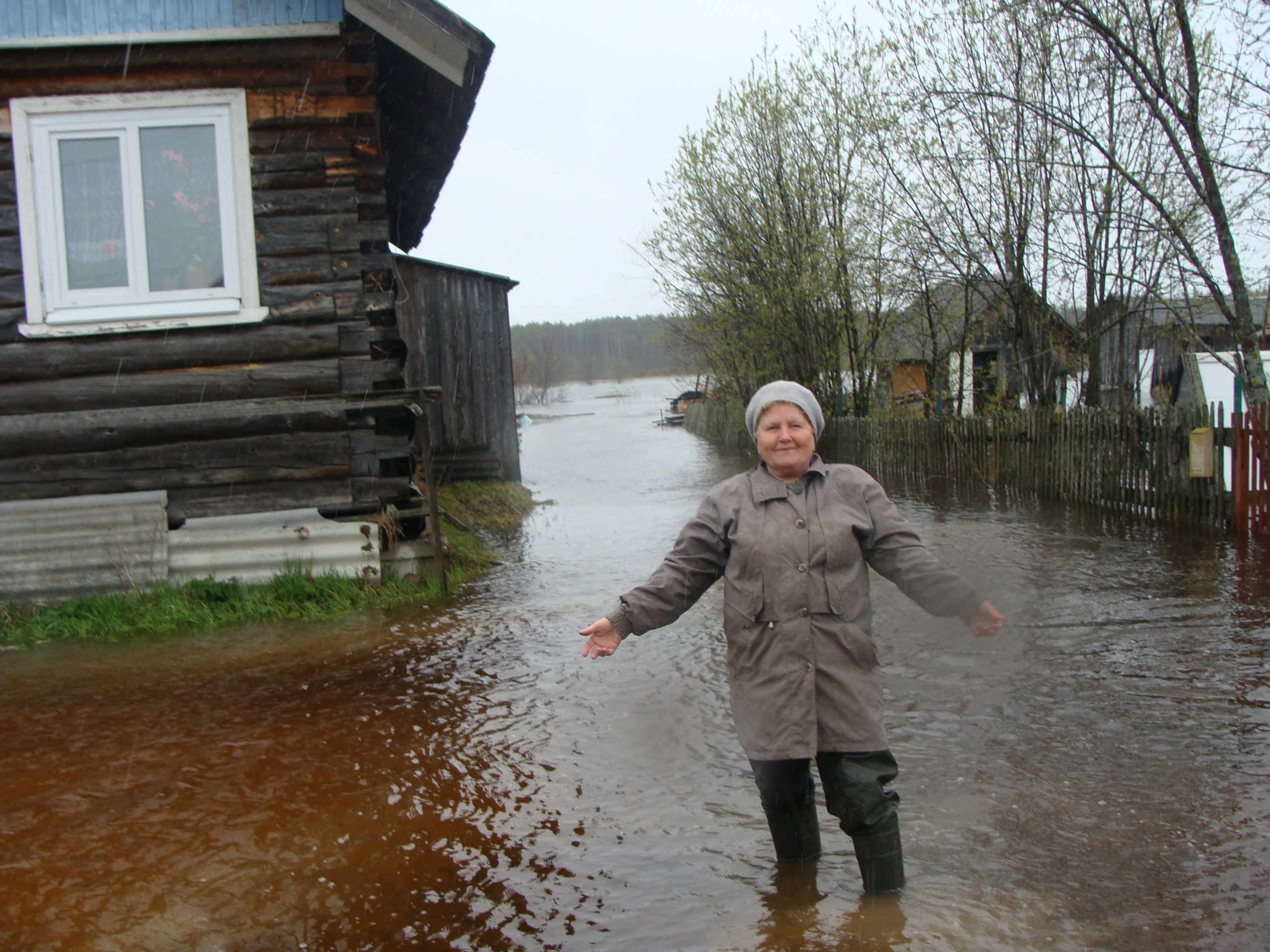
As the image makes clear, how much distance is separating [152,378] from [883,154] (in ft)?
42.3

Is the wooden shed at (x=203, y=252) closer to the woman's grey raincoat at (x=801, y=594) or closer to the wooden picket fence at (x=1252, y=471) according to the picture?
the woman's grey raincoat at (x=801, y=594)

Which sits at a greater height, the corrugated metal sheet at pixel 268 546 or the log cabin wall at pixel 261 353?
the log cabin wall at pixel 261 353

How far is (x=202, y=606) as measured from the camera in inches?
278

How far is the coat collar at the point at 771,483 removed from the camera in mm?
3240

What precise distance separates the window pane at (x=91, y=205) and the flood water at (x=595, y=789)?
9.08 ft

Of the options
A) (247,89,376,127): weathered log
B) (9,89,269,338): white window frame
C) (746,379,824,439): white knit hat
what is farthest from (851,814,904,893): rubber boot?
(247,89,376,127): weathered log

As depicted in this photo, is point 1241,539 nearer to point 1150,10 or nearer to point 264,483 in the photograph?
point 1150,10

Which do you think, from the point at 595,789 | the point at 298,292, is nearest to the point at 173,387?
the point at 298,292

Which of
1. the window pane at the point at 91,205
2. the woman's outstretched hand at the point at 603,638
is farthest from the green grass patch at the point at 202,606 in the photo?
the woman's outstretched hand at the point at 603,638

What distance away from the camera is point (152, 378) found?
7273mm

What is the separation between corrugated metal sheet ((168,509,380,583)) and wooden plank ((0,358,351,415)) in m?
0.89

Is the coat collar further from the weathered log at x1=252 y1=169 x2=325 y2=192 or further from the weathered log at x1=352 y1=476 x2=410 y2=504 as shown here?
the weathered log at x1=252 y1=169 x2=325 y2=192

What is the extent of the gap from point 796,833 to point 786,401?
55.3 inches

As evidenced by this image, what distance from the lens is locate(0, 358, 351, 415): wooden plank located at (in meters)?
7.23
